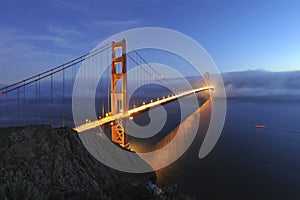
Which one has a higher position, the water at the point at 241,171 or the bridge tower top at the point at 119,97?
the bridge tower top at the point at 119,97

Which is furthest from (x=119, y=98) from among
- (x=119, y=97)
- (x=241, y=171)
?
(x=241, y=171)

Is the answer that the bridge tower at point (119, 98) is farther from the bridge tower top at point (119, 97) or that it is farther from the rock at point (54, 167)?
the rock at point (54, 167)

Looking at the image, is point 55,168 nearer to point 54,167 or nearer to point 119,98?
point 54,167

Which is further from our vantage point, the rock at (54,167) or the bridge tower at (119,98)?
the bridge tower at (119,98)

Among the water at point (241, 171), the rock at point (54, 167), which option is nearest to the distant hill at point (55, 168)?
the rock at point (54, 167)

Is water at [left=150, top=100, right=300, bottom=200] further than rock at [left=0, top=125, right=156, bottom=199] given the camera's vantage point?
Yes

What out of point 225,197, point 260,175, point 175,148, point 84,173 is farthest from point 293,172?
point 84,173

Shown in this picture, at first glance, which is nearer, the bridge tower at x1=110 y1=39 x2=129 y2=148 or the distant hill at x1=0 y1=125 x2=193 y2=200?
the distant hill at x1=0 y1=125 x2=193 y2=200

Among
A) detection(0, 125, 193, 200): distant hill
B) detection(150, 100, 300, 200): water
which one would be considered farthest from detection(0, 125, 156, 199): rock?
detection(150, 100, 300, 200): water

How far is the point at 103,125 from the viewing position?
14305 millimetres

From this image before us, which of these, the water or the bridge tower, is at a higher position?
the bridge tower

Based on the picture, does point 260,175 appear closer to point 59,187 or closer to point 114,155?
point 114,155

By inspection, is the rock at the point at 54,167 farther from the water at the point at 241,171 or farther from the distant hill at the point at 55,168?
the water at the point at 241,171

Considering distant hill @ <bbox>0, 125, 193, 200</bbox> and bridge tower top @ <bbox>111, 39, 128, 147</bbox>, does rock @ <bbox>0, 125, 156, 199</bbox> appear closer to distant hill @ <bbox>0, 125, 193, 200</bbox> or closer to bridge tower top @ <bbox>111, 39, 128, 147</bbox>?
distant hill @ <bbox>0, 125, 193, 200</bbox>
